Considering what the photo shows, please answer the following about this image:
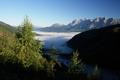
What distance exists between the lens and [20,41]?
60.5 metres

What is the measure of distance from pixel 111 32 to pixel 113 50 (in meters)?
30.4

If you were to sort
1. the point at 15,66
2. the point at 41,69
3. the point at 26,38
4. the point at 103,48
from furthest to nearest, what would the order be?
the point at 103,48, the point at 41,69, the point at 15,66, the point at 26,38

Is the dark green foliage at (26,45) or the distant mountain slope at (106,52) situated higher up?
the dark green foliage at (26,45)

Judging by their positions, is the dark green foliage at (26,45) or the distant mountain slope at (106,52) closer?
the dark green foliage at (26,45)

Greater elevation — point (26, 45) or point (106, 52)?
point (26, 45)

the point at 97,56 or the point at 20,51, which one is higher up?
the point at 20,51

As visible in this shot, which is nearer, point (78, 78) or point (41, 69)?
point (41, 69)

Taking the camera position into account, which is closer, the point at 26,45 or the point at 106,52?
the point at 26,45

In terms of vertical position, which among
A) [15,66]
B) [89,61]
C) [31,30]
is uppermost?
[31,30]

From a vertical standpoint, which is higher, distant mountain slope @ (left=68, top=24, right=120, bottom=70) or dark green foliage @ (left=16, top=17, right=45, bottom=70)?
dark green foliage @ (left=16, top=17, right=45, bottom=70)

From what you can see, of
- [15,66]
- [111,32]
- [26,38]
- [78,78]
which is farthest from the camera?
[111,32]

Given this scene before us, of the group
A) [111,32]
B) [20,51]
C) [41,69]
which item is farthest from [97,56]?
[20,51]

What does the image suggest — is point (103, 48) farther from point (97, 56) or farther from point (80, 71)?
point (80, 71)

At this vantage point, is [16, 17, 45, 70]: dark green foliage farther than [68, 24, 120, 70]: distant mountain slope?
No
